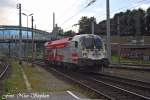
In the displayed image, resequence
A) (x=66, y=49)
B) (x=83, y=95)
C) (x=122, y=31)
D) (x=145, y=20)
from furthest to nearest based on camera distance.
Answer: (x=122, y=31)
(x=145, y=20)
(x=66, y=49)
(x=83, y=95)

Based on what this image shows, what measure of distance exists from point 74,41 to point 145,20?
90.6 m

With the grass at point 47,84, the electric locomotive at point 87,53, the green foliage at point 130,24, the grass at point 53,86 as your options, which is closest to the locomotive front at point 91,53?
the electric locomotive at point 87,53

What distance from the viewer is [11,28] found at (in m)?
170

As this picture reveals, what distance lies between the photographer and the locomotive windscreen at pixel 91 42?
1211 inches

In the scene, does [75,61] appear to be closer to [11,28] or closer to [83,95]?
[83,95]

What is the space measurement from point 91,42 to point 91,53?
1034 millimetres

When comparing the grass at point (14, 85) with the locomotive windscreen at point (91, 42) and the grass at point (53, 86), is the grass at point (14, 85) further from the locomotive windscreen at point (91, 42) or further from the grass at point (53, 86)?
the locomotive windscreen at point (91, 42)

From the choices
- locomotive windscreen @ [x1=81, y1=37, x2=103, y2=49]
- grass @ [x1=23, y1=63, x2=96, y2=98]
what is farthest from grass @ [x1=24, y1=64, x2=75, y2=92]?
locomotive windscreen @ [x1=81, y1=37, x2=103, y2=49]

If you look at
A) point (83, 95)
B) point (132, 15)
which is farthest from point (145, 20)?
point (83, 95)

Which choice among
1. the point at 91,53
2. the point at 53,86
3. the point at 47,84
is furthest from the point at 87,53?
the point at 53,86

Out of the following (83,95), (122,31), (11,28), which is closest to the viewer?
(83,95)

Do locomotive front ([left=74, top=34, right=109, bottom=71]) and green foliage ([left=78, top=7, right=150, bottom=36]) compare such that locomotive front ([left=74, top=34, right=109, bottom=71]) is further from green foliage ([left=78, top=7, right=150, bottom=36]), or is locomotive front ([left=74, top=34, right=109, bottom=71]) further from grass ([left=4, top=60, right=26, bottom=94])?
green foliage ([left=78, top=7, right=150, bottom=36])

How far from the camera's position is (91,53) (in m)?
30.5

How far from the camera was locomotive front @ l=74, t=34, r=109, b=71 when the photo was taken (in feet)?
98.7
